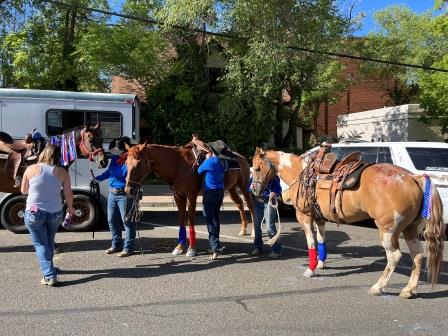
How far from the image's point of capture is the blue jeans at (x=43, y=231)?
5.93 m

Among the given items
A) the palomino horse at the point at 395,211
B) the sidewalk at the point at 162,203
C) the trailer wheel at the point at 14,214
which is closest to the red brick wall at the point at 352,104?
the sidewalk at the point at 162,203

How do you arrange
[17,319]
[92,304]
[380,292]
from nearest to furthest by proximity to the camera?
[17,319], [92,304], [380,292]

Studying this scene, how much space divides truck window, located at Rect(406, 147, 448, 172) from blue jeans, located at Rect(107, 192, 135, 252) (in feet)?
18.6

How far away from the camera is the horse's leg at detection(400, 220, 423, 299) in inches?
224

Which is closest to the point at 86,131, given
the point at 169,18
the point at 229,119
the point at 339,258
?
the point at 339,258

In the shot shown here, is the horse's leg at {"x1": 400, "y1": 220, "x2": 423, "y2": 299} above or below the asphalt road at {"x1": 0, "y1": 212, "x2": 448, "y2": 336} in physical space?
above

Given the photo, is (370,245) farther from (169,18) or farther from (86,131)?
(169,18)

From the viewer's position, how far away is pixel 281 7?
57.0ft

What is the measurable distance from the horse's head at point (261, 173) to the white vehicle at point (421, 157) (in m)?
3.72

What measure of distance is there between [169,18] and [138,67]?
2.36 m

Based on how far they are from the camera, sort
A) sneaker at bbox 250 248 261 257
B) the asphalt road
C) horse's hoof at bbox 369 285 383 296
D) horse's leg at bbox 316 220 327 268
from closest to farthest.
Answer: the asphalt road
horse's hoof at bbox 369 285 383 296
horse's leg at bbox 316 220 327 268
sneaker at bbox 250 248 261 257

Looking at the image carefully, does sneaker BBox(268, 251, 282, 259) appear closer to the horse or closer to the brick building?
the horse

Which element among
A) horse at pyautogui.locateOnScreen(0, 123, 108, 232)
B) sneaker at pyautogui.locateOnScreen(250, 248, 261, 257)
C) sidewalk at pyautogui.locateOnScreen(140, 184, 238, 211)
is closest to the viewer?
horse at pyautogui.locateOnScreen(0, 123, 108, 232)

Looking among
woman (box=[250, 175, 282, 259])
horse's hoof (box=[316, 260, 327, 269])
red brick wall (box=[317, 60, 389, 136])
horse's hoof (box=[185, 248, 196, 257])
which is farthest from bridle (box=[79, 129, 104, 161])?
red brick wall (box=[317, 60, 389, 136])
